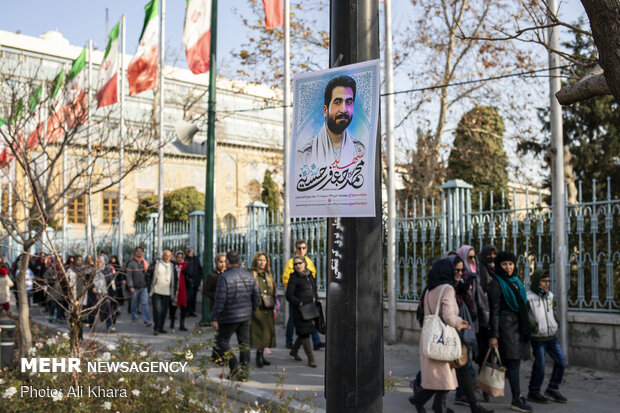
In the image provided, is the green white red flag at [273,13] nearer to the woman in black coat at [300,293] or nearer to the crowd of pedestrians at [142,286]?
the crowd of pedestrians at [142,286]

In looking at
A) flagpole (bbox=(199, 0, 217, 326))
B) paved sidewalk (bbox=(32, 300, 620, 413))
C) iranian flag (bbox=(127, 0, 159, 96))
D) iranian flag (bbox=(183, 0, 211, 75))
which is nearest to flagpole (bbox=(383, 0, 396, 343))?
paved sidewalk (bbox=(32, 300, 620, 413))

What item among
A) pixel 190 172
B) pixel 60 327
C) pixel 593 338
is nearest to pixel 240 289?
pixel 593 338

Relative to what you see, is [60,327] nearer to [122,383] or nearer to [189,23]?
[189,23]

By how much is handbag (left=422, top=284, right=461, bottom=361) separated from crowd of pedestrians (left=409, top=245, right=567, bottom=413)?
0.05 m

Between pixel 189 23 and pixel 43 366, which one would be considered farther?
pixel 189 23

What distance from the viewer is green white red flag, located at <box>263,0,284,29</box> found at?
1346 cm

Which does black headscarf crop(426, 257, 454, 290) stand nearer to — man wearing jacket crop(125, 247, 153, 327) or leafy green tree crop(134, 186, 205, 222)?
man wearing jacket crop(125, 247, 153, 327)

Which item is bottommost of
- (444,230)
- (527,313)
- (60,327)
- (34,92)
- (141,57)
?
(60,327)

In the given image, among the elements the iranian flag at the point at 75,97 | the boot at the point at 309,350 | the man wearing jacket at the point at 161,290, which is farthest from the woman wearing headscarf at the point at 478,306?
the man wearing jacket at the point at 161,290

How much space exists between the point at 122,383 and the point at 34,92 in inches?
273

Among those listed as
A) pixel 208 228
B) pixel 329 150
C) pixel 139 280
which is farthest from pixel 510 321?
pixel 139 280

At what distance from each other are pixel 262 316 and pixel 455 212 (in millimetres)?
3528

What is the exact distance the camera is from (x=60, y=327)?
14.7 m

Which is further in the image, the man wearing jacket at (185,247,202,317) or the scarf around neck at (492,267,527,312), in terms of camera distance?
the man wearing jacket at (185,247,202,317)
